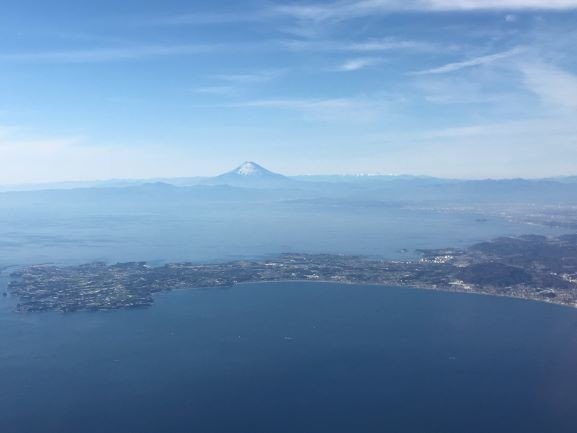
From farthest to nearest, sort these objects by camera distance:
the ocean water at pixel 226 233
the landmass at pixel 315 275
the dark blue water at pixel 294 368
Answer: the ocean water at pixel 226 233, the landmass at pixel 315 275, the dark blue water at pixel 294 368

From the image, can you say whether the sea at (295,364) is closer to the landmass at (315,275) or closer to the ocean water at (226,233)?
the landmass at (315,275)

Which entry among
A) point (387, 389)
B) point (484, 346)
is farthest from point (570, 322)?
point (387, 389)

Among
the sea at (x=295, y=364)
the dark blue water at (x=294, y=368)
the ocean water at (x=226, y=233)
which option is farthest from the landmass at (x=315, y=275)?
the ocean water at (x=226, y=233)

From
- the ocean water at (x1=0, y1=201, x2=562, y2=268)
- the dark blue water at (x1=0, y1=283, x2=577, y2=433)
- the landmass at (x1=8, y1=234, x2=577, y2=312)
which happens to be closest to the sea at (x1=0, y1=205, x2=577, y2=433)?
the dark blue water at (x1=0, y1=283, x2=577, y2=433)

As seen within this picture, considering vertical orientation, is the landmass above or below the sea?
above

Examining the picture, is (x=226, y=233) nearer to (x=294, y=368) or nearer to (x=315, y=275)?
(x=315, y=275)

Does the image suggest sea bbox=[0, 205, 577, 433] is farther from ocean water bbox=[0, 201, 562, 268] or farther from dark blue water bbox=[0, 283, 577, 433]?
ocean water bbox=[0, 201, 562, 268]

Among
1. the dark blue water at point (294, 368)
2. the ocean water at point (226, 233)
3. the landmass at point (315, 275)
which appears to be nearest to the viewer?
the dark blue water at point (294, 368)
